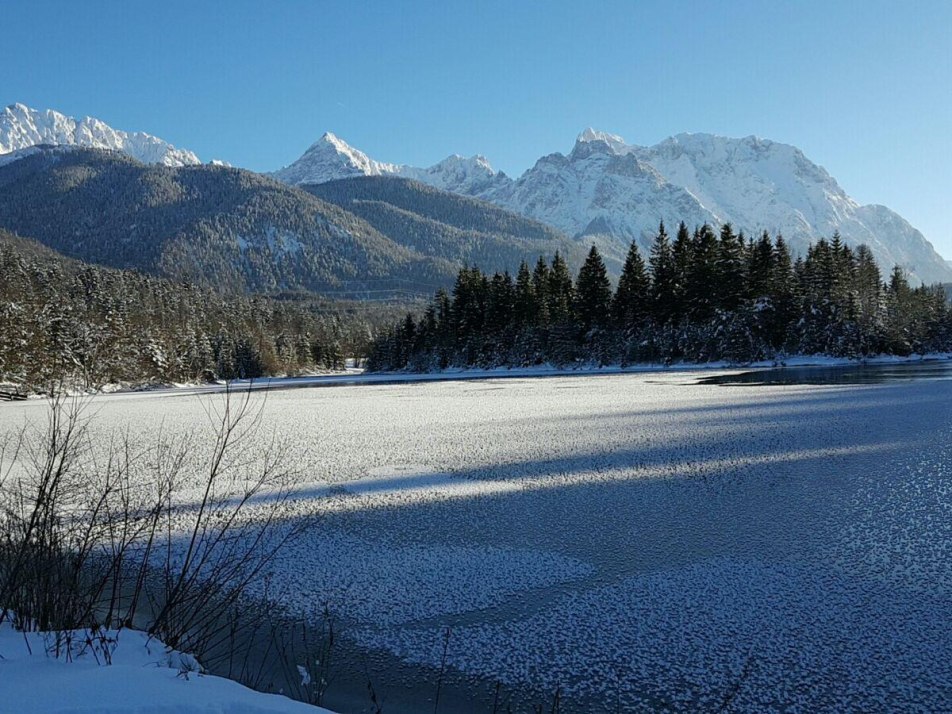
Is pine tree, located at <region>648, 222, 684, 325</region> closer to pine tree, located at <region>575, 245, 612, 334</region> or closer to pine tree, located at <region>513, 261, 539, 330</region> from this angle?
pine tree, located at <region>575, 245, 612, 334</region>

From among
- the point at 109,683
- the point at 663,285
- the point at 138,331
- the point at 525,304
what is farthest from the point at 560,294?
the point at 109,683

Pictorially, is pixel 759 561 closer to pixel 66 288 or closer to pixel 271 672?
pixel 271 672

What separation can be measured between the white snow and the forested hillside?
2.09m

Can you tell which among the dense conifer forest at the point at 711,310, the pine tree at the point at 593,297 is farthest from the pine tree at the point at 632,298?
the pine tree at the point at 593,297

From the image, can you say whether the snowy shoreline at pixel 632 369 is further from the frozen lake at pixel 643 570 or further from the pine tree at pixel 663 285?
the frozen lake at pixel 643 570

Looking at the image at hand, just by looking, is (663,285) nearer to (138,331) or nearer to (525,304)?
(525,304)

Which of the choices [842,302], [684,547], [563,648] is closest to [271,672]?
[563,648]

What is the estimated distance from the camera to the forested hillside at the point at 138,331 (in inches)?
1781

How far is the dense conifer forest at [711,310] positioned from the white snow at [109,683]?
214 ft

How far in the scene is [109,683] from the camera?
309cm

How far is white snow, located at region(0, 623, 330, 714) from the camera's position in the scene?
2.83 meters

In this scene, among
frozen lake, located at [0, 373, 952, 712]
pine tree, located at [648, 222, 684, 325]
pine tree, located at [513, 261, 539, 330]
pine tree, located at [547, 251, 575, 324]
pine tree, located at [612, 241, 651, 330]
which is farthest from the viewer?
pine tree, located at [513, 261, 539, 330]

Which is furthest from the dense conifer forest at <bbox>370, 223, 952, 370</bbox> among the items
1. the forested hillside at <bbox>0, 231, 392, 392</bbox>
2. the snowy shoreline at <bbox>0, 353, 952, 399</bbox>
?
the forested hillside at <bbox>0, 231, 392, 392</bbox>

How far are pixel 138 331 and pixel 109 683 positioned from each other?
255 ft
